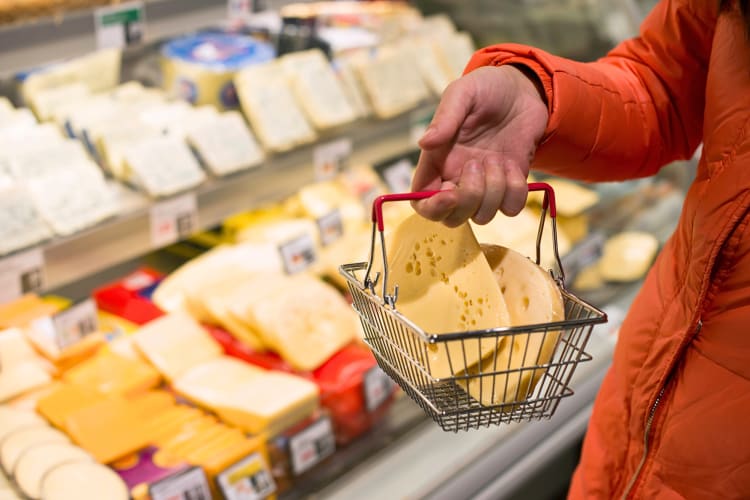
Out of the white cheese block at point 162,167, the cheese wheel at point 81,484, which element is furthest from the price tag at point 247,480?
the white cheese block at point 162,167

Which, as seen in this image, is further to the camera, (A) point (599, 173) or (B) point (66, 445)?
(B) point (66, 445)

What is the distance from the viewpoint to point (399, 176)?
2449mm

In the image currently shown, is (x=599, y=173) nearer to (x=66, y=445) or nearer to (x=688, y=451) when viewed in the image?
(x=688, y=451)

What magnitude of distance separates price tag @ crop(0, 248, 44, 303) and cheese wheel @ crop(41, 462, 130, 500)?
0.32 meters

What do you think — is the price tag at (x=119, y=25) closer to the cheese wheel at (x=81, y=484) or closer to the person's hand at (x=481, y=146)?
the cheese wheel at (x=81, y=484)

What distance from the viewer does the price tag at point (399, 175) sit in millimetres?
2430

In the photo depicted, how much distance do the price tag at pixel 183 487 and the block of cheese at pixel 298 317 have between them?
0.40 meters

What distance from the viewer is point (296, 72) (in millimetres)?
2164

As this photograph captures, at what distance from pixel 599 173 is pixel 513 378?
393 millimetres

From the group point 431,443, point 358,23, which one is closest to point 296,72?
point 358,23

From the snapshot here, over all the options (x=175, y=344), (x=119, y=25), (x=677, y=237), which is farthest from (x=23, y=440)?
(x=677, y=237)

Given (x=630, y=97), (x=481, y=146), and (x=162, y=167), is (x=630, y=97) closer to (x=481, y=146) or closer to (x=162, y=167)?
(x=481, y=146)

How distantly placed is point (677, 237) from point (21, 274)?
110 centimetres

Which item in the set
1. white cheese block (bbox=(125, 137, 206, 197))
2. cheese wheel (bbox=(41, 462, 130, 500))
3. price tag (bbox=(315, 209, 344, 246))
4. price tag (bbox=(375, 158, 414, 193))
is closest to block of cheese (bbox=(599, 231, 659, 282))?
price tag (bbox=(375, 158, 414, 193))
